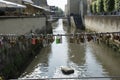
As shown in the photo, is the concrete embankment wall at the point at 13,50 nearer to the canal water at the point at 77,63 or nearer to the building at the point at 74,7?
the canal water at the point at 77,63

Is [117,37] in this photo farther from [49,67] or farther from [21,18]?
[21,18]

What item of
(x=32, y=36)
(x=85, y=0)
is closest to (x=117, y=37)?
(x=32, y=36)

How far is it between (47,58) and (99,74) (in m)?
7.79

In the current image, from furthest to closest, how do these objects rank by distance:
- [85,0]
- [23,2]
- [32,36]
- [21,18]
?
[85,0] → [23,2] → [21,18] → [32,36]

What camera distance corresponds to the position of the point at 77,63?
2534 centimetres

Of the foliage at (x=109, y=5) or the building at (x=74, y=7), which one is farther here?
the building at (x=74, y=7)

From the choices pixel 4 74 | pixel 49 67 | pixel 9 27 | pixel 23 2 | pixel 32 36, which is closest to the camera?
pixel 32 36

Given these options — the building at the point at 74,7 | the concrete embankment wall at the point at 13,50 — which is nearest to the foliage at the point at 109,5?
the concrete embankment wall at the point at 13,50

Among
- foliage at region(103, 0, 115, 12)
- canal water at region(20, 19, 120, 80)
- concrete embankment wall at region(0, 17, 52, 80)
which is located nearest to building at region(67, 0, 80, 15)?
foliage at region(103, 0, 115, 12)

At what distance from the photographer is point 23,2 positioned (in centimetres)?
4341

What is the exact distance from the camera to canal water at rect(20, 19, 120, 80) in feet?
69.9

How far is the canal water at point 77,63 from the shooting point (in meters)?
21.3

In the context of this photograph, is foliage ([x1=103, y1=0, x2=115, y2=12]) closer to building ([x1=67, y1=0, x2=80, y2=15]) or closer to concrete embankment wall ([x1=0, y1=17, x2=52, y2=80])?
concrete embankment wall ([x1=0, y1=17, x2=52, y2=80])

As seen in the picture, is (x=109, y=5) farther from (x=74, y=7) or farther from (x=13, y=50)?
(x=74, y=7)
